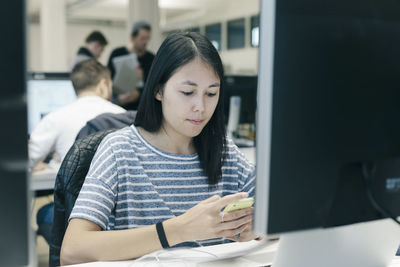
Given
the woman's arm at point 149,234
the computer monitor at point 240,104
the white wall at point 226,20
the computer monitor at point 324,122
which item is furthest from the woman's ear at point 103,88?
the white wall at point 226,20

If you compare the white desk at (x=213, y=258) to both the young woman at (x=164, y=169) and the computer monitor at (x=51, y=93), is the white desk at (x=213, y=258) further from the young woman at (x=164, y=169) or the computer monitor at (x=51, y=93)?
Answer: the computer monitor at (x=51, y=93)

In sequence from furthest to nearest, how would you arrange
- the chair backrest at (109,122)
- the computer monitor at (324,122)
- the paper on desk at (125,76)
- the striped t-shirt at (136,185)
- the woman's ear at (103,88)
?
1. the paper on desk at (125,76)
2. the woman's ear at (103,88)
3. the chair backrest at (109,122)
4. the striped t-shirt at (136,185)
5. the computer monitor at (324,122)

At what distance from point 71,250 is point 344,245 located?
0.64 m

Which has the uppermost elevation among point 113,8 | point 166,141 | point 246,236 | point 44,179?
point 113,8

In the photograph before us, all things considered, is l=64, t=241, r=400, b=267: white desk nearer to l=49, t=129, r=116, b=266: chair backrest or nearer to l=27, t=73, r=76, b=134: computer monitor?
l=49, t=129, r=116, b=266: chair backrest

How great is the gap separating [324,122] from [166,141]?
0.72m

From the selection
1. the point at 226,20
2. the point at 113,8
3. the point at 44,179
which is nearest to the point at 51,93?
the point at 44,179

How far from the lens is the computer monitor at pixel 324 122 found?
2.12ft

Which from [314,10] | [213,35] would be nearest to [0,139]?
[314,10]

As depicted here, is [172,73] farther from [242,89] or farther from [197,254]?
[242,89]

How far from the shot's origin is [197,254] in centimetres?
108

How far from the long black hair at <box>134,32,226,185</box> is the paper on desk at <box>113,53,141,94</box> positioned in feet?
8.46

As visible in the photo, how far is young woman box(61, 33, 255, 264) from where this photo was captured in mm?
1057

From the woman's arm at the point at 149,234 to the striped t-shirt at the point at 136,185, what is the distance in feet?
0.18
